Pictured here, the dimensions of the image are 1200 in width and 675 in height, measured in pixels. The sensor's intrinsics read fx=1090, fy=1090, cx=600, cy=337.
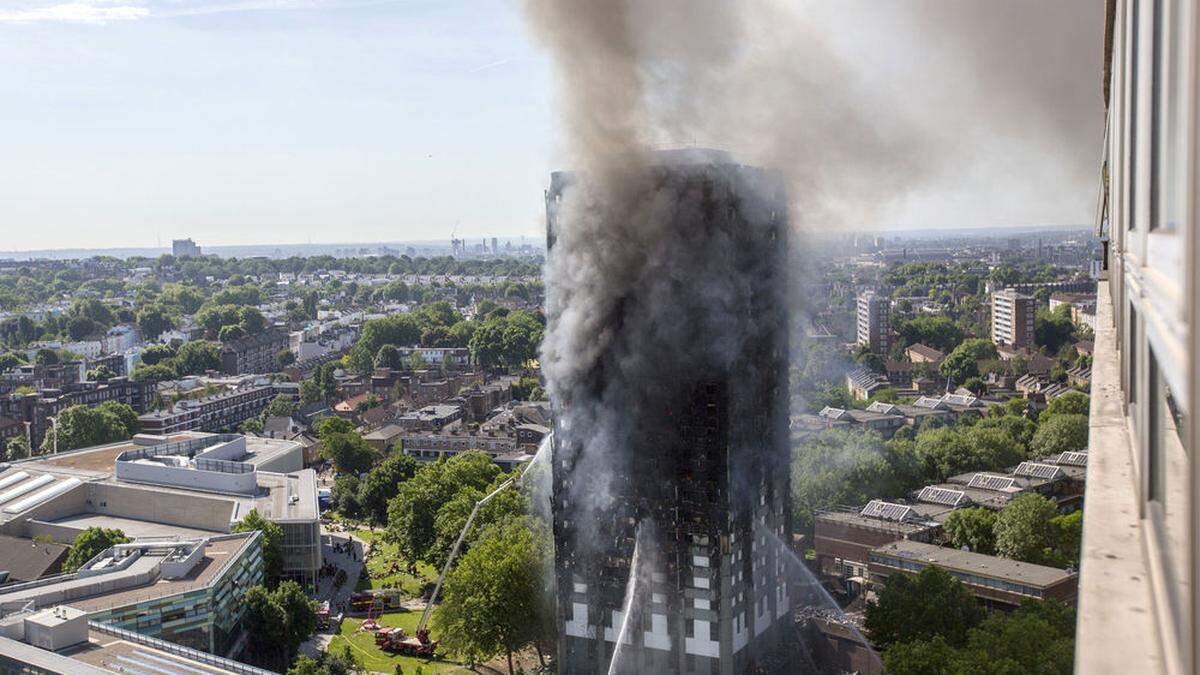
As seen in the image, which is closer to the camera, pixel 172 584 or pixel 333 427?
pixel 172 584

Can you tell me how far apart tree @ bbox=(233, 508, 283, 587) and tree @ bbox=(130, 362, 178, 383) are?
3040 cm

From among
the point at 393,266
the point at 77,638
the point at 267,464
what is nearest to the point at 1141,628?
the point at 77,638

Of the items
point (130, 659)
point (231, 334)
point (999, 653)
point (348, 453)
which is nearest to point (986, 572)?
point (999, 653)

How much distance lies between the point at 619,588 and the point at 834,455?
45.9 ft

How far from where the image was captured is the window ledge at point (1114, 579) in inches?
72.2

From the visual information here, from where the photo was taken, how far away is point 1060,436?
31.9 m

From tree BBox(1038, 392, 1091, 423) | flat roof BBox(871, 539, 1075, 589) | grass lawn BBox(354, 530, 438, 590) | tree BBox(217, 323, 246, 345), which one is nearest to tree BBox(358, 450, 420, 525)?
grass lawn BBox(354, 530, 438, 590)

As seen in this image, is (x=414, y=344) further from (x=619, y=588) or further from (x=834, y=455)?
(x=619, y=588)

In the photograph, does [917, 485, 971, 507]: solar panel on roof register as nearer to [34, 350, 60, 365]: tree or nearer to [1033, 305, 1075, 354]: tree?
[1033, 305, 1075, 354]: tree

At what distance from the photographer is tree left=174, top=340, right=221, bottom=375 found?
5781cm

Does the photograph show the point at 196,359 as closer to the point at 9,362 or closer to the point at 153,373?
the point at 153,373

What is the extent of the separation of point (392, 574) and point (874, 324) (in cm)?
3401

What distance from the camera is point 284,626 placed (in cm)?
1942

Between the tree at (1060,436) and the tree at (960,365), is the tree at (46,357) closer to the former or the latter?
the tree at (960,365)
